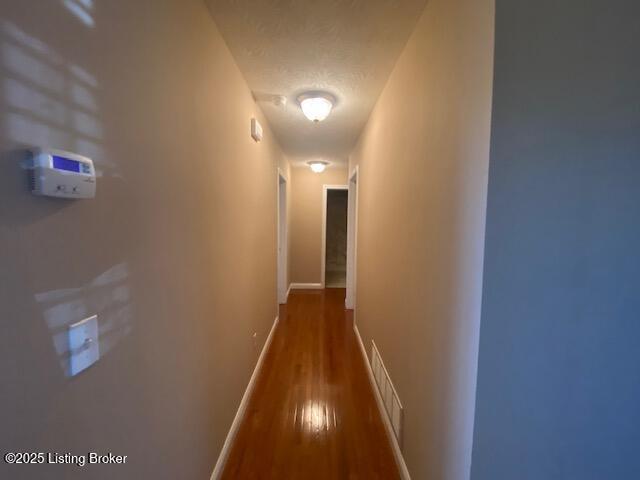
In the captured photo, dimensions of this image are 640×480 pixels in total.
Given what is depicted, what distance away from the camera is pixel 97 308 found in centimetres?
72

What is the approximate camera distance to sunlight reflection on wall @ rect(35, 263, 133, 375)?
61 cm

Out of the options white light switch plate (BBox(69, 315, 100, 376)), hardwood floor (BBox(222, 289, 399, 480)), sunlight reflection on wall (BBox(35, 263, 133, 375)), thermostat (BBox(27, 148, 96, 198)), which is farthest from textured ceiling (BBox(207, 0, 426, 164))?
hardwood floor (BBox(222, 289, 399, 480))

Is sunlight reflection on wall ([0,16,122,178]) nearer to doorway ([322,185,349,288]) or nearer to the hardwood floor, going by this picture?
the hardwood floor

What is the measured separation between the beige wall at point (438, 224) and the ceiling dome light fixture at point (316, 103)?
520 millimetres

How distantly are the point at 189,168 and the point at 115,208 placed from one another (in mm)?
499

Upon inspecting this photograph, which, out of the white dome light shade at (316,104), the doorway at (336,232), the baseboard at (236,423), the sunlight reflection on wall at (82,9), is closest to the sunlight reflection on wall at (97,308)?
the sunlight reflection on wall at (82,9)

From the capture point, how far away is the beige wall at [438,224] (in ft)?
3.02

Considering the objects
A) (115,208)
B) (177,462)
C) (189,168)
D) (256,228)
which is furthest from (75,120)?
(256,228)

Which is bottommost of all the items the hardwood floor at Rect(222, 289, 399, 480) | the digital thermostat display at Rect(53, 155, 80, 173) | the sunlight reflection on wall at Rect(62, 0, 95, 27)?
the hardwood floor at Rect(222, 289, 399, 480)

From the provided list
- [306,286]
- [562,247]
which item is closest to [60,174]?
[562,247]

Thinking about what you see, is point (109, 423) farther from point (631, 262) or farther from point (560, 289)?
point (631, 262)

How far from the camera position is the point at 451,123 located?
1077 millimetres

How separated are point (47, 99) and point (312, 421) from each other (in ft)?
7.25

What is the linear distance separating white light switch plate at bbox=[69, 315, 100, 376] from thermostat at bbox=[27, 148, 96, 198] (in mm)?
292
